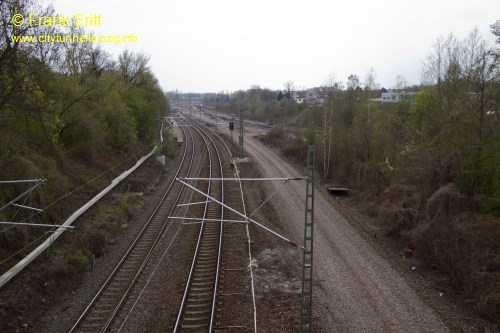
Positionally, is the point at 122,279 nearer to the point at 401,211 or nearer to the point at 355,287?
the point at 355,287

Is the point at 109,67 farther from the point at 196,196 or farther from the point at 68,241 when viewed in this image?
the point at 68,241

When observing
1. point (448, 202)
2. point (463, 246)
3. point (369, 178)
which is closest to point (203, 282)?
point (463, 246)

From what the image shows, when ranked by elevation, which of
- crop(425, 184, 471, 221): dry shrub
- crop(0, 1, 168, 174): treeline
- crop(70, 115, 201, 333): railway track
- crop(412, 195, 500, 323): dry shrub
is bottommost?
crop(70, 115, 201, 333): railway track

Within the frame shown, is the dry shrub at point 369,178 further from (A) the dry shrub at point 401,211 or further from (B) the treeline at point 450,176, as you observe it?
(A) the dry shrub at point 401,211

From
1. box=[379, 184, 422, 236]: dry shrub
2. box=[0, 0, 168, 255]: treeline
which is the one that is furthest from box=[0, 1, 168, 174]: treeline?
box=[379, 184, 422, 236]: dry shrub

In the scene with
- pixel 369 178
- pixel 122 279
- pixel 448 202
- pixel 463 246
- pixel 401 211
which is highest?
pixel 448 202

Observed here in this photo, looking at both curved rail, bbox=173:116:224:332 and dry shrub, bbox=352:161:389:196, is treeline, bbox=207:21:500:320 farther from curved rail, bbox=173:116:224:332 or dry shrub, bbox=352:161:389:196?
curved rail, bbox=173:116:224:332

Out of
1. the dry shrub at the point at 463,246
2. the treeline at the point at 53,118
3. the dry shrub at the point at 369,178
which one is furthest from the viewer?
the dry shrub at the point at 369,178

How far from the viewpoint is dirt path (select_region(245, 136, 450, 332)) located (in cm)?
1121

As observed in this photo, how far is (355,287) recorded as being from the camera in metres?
13.3

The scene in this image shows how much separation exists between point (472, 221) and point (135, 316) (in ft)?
41.1

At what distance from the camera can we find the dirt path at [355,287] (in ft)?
36.8

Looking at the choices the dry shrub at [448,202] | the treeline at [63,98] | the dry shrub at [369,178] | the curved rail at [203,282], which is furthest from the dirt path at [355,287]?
the treeline at [63,98]

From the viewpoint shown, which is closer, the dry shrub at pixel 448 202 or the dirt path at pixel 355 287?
the dirt path at pixel 355 287
